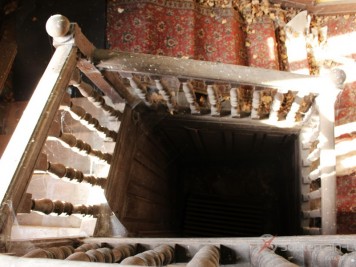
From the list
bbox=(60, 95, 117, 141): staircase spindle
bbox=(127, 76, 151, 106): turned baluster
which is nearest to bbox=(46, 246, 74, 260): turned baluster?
bbox=(60, 95, 117, 141): staircase spindle

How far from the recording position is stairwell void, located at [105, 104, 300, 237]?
286 centimetres

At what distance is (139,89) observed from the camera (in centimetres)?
A: 249

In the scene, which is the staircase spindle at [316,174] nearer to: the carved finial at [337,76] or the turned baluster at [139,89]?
the carved finial at [337,76]

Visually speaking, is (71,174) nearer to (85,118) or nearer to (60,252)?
(85,118)

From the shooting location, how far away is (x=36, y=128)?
1.56m

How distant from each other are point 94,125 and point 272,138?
192 cm

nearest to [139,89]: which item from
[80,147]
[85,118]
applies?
[85,118]

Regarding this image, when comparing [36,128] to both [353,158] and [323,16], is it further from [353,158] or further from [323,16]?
[323,16]

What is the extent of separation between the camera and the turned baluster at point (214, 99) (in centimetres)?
246

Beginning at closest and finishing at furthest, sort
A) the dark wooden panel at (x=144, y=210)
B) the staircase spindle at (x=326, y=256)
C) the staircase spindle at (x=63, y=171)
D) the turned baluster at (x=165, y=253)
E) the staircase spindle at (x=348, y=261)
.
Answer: the staircase spindle at (x=348, y=261), the staircase spindle at (x=326, y=256), the turned baluster at (x=165, y=253), the staircase spindle at (x=63, y=171), the dark wooden panel at (x=144, y=210)

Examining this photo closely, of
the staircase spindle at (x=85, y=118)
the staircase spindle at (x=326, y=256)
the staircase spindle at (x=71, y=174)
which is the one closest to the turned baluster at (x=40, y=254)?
the staircase spindle at (x=71, y=174)

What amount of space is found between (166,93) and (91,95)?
553mm

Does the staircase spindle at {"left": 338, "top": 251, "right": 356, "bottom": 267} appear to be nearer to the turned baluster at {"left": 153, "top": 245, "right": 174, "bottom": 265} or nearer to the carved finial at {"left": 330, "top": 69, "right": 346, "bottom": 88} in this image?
the turned baluster at {"left": 153, "top": 245, "right": 174, "bottom": 265}

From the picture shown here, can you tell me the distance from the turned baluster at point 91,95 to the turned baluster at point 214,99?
0.65 m
